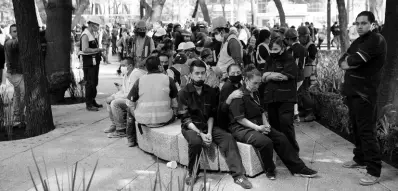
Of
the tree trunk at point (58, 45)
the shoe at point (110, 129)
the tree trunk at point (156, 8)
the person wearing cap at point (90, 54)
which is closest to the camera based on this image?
the shoe at point (110, 129)

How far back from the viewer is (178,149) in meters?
5.92

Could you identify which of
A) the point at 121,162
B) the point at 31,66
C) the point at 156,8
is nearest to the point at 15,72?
the point at 31,66

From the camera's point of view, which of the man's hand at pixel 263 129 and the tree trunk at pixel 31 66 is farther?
the tree trunk at pixel 31 66

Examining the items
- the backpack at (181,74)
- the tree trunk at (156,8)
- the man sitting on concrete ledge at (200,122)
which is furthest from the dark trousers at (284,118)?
the tree trunk at (156,8)

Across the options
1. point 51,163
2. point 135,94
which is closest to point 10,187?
point 51,163

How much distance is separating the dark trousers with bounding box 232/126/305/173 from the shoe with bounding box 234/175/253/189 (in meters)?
0.31

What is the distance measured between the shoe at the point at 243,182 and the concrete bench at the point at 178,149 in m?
0.21

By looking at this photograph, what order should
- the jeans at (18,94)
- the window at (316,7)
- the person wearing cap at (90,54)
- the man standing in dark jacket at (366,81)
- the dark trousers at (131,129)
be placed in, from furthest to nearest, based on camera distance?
the window at (316,7) < the person wearing cap at (90,54) < the jeans at (18,94) < the dark trousers at (131,129) < the man standing in dark jacket at (366,81)

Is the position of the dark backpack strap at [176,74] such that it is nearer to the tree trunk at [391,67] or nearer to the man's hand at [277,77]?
the man's hand at [277,77]

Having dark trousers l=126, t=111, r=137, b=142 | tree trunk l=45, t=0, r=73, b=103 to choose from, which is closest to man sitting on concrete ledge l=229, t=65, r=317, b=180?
dark trousers l=126, t=111, r=137, b=142

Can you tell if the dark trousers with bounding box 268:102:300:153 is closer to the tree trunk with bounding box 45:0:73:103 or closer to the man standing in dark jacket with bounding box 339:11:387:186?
the man standing in dark jacket with bounding box 339:11:387:186

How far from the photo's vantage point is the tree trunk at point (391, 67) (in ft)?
23.4

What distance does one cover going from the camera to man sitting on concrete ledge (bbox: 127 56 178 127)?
6207 millimetres

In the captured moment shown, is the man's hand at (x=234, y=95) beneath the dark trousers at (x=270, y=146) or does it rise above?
above
